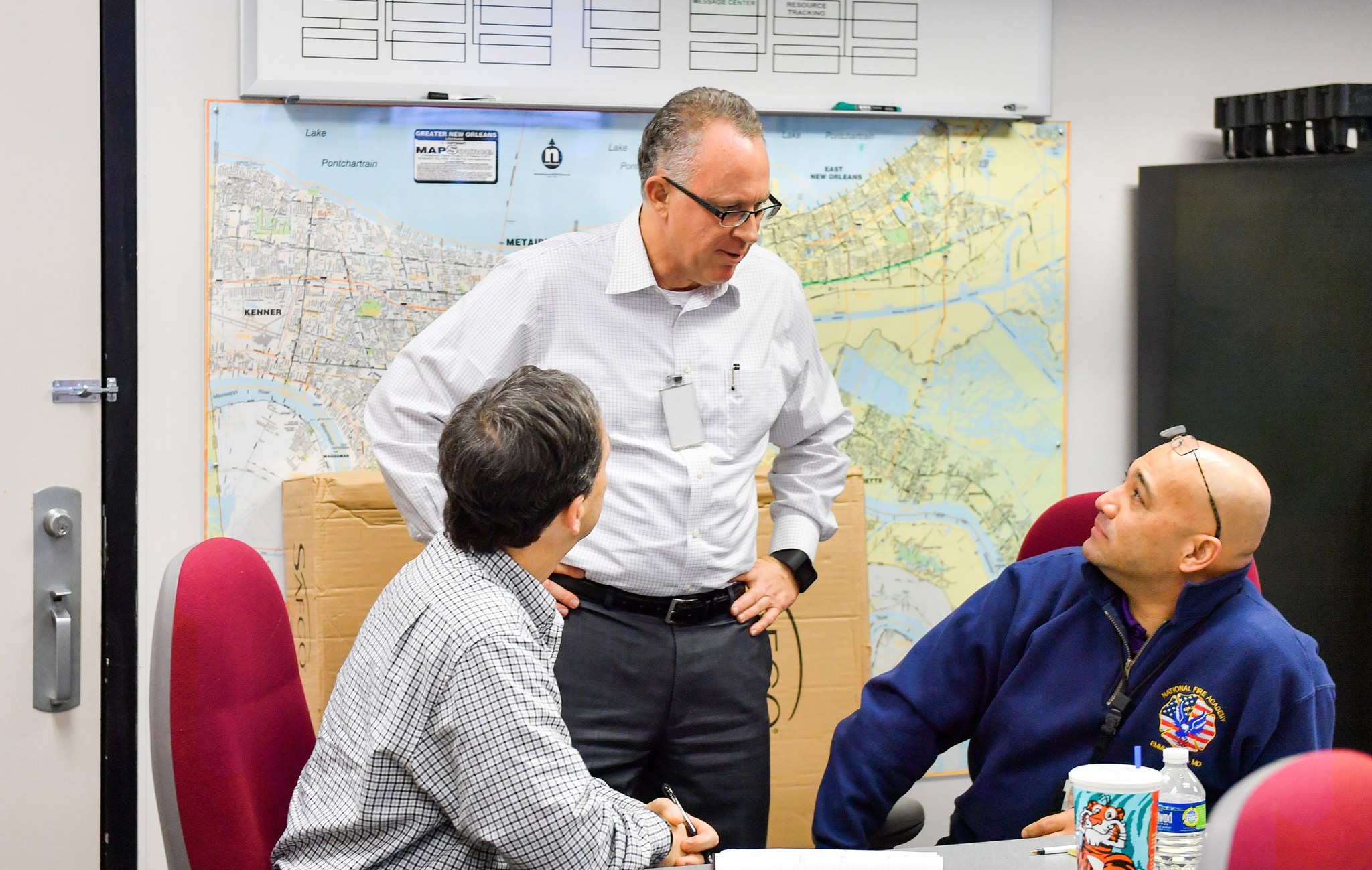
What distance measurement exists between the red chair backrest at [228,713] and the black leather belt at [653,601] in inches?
20.6

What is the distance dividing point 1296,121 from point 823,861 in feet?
7.45

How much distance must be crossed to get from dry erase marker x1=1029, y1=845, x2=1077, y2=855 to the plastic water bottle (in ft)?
0.37

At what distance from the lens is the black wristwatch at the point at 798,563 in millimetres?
2176

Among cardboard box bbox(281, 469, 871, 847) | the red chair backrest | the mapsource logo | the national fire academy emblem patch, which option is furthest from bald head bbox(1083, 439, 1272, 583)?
the mapsource logo

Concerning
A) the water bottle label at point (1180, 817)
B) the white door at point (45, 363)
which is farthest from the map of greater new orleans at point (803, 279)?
the water bottle label at point (1180, 817)

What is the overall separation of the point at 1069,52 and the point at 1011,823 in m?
2.03

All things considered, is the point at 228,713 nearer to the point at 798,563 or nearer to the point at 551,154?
the point at 798,563

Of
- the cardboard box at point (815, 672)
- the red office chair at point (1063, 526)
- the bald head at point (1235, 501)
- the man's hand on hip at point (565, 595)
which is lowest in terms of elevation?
the cardboard box at point (815, 672)

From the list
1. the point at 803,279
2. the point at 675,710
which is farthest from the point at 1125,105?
the point at 675,710

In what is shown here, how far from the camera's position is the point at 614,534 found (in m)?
1.93

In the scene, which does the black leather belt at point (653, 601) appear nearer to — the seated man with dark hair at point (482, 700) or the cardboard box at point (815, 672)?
the seated man with dark hair at point (482, 700)

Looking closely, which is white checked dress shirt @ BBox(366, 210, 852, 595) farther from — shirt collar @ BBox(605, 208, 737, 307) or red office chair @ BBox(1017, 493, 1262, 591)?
red office chair @ BBox(1017, 493, 1262, 591)

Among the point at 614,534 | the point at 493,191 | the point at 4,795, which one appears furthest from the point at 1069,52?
the point at 4,795

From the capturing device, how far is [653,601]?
195 cm
